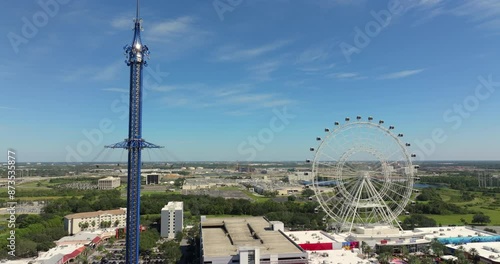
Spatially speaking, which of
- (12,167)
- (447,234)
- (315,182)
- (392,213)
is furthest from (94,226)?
(447,234)

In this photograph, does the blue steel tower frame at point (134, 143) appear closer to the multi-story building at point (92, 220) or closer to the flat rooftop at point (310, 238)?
the flat rooftop at point (310, 238)

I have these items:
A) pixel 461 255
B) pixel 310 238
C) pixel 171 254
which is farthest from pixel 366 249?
pixel 171 254

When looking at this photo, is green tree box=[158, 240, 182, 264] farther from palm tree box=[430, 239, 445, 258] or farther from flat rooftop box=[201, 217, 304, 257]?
palm tree box=[430, 239, 445, 258]

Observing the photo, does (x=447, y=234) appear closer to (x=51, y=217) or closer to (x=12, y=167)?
(x=12, y=167)

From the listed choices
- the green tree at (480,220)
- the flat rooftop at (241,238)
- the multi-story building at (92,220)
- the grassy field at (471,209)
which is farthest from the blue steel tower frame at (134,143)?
the green tree at (480,220)

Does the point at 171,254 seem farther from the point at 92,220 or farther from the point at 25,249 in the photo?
the point at 92,220

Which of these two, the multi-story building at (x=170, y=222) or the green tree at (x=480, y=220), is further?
the green tree at (x=480, y=220)
